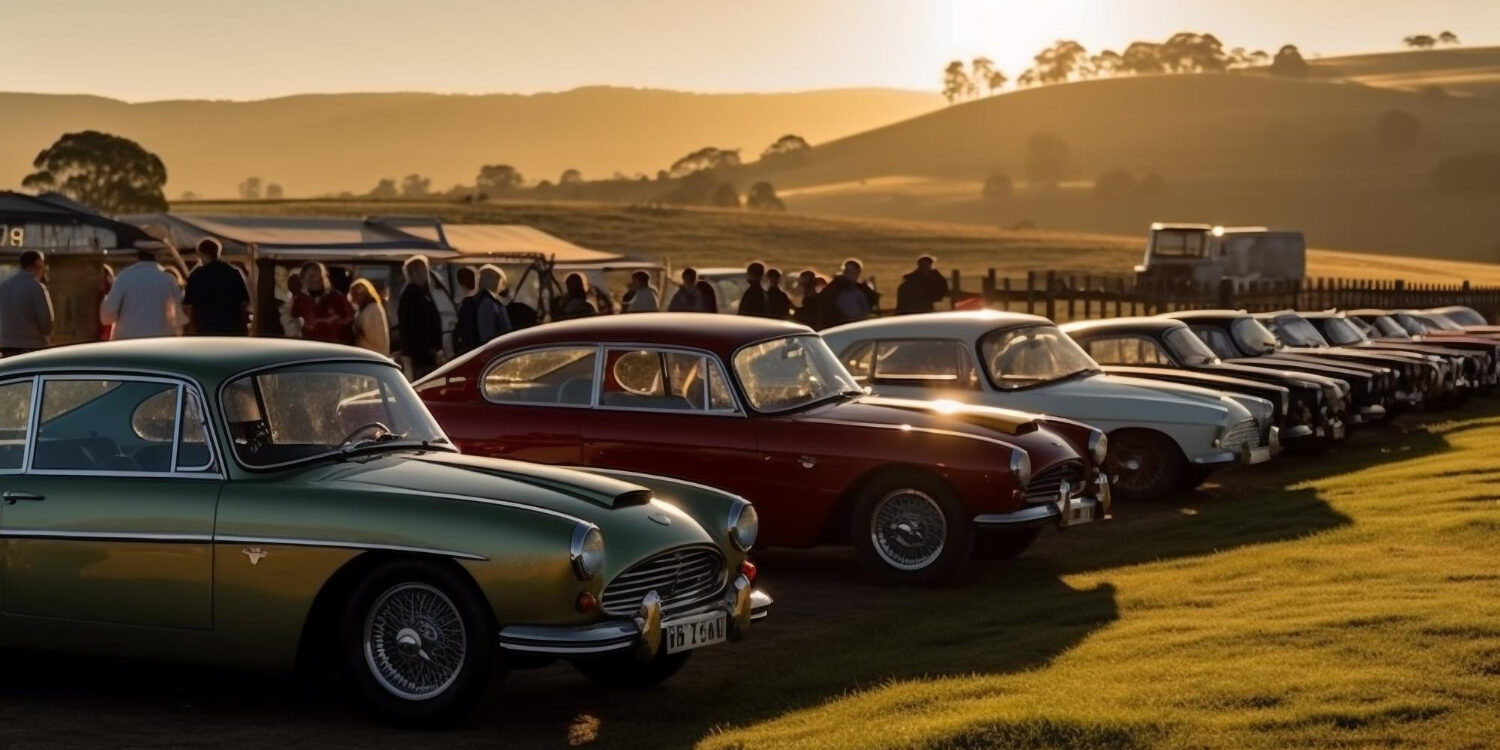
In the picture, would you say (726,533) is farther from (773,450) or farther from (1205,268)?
(1205,268)

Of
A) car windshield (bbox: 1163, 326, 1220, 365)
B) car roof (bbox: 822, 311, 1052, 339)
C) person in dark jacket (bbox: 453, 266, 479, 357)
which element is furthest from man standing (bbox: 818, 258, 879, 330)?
car roof (bbox: 822, 311, 1052, 339)

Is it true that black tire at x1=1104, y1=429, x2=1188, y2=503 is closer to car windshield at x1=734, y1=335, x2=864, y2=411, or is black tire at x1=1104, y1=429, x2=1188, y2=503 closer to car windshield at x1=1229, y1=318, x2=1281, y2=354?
car windshield at x1=734, y1=335, x2=864, y2=411

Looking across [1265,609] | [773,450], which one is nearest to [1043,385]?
[773,450]

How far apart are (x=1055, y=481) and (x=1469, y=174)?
132474mm

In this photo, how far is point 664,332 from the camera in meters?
13.0

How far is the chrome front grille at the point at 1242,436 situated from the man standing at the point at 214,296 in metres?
8.01

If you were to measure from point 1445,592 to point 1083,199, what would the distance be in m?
137

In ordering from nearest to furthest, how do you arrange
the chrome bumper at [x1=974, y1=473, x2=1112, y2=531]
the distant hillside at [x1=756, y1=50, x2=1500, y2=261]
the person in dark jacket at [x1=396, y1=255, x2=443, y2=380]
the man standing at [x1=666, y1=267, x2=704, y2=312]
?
1. the chrome bumper at [x1=974, y1=473, x2=1112, y2=531]
2. the person in dark jacket at [x1=396, y1=255, x2=443, y2=380]
3. the man standing at [x1=666, y1=267, x2=704, y2=312]
4. the distant hillside at [x1=756, y1=50, x2=1500, y2=261]

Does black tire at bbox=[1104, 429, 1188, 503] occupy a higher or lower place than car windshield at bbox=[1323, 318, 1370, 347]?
lower

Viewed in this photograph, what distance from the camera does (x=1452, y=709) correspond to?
775 centimetres

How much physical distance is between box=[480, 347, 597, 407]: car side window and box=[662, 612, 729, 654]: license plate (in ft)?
13.7

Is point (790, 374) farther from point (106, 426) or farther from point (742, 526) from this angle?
point (106, 426)

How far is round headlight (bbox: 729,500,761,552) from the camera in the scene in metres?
9.62

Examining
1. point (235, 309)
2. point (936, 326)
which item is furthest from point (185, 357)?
point (235, 309)
